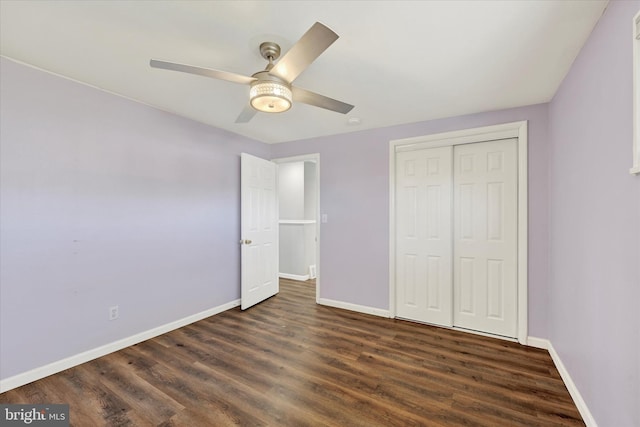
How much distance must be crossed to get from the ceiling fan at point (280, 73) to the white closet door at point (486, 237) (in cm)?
188

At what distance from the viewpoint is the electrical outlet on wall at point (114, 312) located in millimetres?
2439

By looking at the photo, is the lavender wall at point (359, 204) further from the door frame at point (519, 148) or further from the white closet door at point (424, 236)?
the white closet door at point (424, 236)

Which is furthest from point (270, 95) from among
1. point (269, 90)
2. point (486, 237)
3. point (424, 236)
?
point (486, 237)

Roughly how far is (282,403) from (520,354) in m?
2.16

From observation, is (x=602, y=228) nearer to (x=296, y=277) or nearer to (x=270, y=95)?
(x=270, y=95)

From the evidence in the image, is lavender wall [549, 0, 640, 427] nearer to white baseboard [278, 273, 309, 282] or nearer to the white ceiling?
the white ceiling

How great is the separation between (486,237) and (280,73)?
2625 millimetres

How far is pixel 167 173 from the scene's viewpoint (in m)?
2.88

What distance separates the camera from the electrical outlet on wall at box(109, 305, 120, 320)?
96.0 inches

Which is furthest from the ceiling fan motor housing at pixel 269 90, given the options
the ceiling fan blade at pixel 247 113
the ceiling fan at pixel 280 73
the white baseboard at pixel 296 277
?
the white baseboard at pixel 296 277

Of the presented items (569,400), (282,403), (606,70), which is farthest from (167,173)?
(569,400)

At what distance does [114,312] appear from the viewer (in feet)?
8.08

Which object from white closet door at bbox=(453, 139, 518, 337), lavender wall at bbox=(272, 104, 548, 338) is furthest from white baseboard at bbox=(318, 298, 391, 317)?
white closet door at bbox=(453, 139, 518, 337)

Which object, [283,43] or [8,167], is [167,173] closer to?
[8,167]
